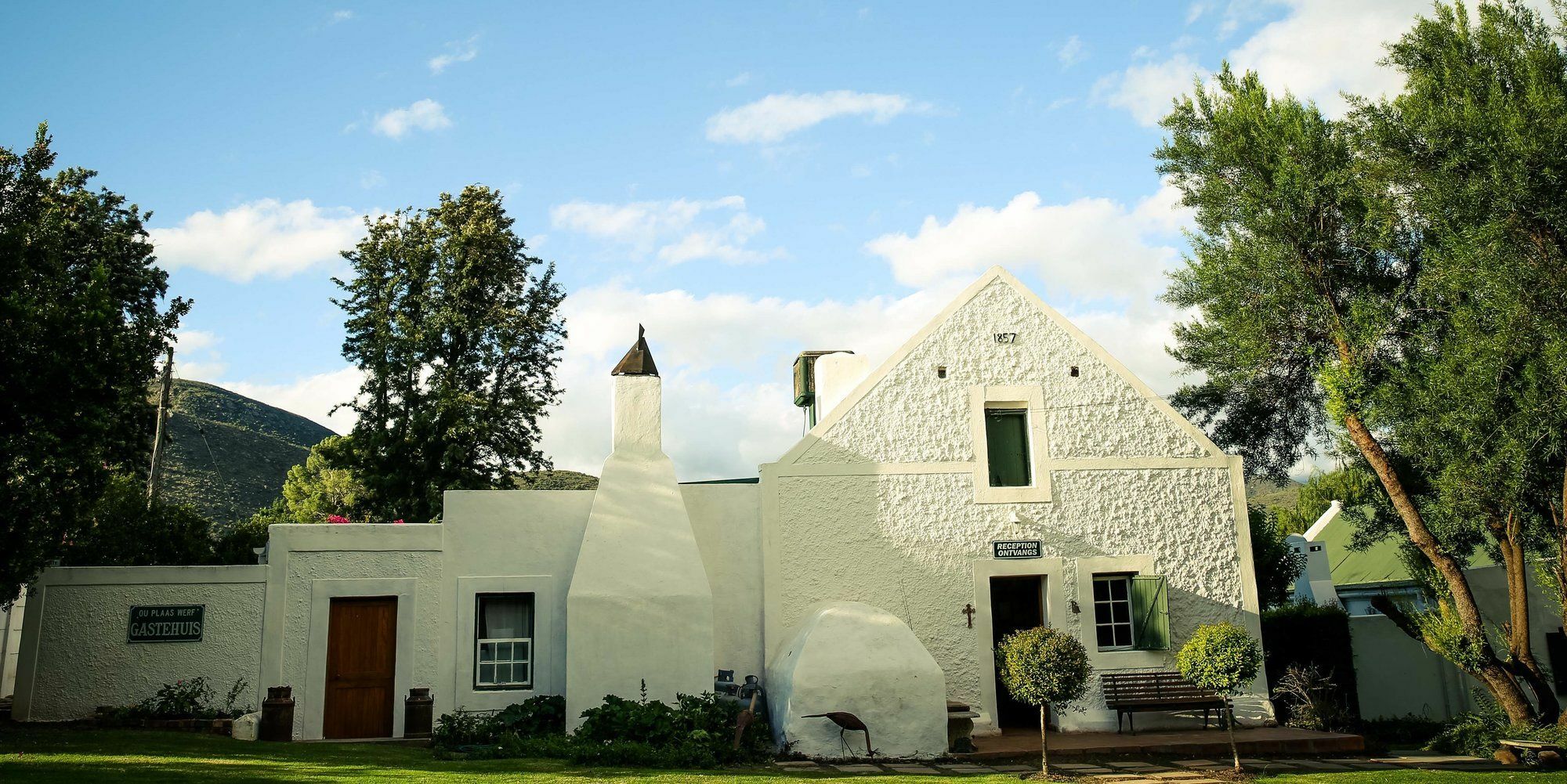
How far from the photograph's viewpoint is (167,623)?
13047mm

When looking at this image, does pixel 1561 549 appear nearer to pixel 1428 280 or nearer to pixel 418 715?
pixel 1428 280

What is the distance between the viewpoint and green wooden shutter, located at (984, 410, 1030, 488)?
14.7 meters

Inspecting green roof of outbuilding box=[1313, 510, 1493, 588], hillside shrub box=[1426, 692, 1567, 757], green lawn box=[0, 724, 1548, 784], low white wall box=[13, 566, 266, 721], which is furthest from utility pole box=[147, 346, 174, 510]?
green roof of outbuilding box=[1313, 510, 1493, 588]

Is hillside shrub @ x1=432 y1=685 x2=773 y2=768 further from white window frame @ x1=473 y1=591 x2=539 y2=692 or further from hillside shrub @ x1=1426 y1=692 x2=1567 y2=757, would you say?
hillside shrub @ x1=1426 y1=692 x2=1567 y2=757

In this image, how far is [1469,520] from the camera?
13695 millimetres

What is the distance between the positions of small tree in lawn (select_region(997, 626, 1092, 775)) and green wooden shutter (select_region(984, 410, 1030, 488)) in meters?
3.65

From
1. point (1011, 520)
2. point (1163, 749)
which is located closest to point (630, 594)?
point (1011, 520)

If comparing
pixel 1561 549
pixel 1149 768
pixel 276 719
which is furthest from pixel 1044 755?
pixel 276 719

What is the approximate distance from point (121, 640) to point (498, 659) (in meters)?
4.62

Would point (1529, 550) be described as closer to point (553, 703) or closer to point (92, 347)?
point (553, 703)

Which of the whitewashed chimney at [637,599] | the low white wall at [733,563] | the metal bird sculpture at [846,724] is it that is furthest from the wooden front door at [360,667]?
the metal bird sculpture at [846,724]

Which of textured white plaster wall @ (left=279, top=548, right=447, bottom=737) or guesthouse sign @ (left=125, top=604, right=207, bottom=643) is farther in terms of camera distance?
textured white plaster wall @ (left=279, top=548, right=447, bottom=737)

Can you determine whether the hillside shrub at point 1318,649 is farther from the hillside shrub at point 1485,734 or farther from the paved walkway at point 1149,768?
the paved walkway at point 1149,768

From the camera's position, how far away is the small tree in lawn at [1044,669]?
36.1ft
